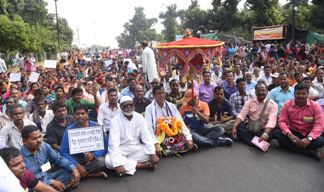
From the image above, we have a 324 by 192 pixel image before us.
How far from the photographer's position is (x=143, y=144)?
4.90 m

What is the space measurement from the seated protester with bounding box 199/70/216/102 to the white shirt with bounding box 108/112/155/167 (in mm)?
2604

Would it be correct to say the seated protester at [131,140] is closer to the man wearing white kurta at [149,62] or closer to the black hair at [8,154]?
the black hair at [8,154]

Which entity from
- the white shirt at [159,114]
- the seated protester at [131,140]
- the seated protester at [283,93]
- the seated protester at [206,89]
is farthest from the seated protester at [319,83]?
the seated protester at [131,140]

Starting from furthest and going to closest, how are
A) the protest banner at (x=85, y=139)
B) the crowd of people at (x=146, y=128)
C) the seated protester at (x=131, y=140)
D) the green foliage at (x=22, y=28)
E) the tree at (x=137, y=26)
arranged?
the tree at (x=137, y=26) → the green foliage at (x=22, y=28) → the seated protester at (x=131, y=140) → the protest banner at (x=85, y=139) → the crowd of people at (x=146, y=128)

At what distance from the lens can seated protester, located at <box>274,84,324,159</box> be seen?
494 centimetres

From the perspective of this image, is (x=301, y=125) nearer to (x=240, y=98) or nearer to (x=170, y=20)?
(x=240, y=98)

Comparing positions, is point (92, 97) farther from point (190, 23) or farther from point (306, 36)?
point (190, 23)

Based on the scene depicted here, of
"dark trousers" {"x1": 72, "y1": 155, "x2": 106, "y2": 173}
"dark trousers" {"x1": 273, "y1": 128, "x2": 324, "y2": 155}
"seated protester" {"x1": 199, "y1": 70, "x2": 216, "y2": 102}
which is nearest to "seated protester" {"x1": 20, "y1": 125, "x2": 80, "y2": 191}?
"dark trousers" {"x1": 72, "y1": 155, "x2": 106, "y2": 173}

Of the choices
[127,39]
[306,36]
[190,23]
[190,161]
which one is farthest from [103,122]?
[127,39]

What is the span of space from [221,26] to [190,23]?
565 centimetres

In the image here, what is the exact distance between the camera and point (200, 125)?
5.91 m

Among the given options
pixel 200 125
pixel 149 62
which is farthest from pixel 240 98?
pixel 149 62

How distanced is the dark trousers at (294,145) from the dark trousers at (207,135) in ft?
3.09

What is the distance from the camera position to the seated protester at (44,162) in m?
3.79
